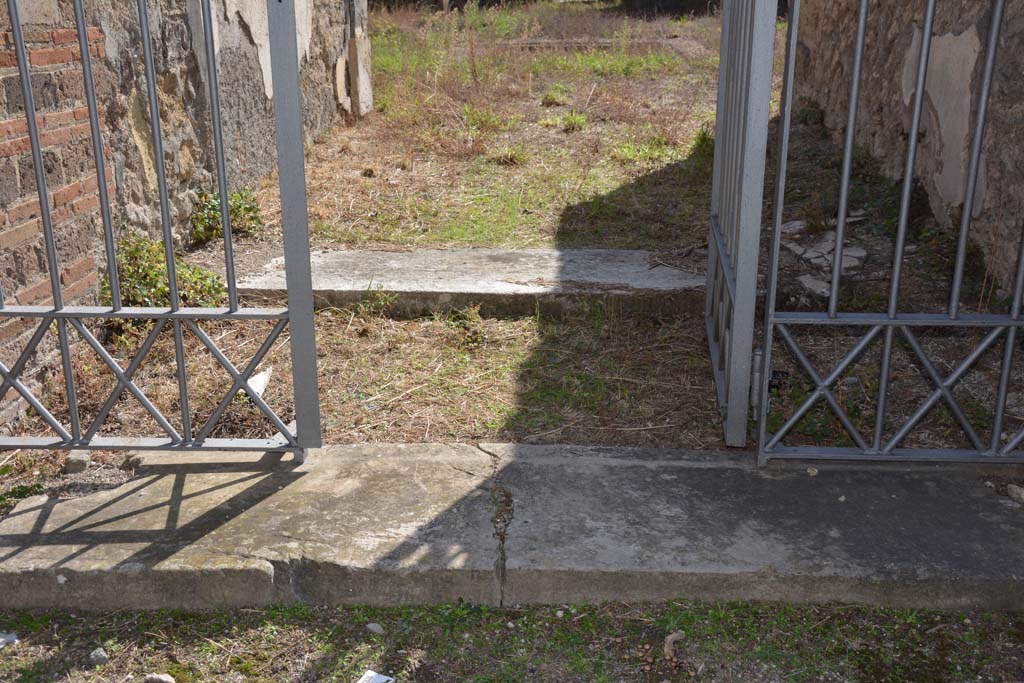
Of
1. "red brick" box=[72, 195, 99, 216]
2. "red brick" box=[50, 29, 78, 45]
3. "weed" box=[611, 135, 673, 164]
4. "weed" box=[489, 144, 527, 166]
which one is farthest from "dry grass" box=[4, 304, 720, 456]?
"weed" box=[611, 135, 673, 164]

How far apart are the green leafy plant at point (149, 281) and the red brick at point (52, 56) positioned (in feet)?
3.01

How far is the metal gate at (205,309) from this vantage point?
262 cm

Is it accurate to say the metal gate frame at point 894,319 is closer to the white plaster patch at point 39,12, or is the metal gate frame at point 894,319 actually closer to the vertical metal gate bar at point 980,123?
the vertical metal gate bar at point 980,123

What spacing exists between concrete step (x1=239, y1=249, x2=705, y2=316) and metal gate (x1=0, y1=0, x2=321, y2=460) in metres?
1.54

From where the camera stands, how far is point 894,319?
9.44ft

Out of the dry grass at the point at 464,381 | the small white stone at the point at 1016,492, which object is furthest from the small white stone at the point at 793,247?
the small white stone at the point at 1016,492

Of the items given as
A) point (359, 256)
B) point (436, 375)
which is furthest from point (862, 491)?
point (359, 256)

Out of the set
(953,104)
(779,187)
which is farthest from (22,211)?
(953,104)

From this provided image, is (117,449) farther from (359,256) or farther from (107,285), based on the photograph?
(359,256)

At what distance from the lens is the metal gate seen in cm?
262

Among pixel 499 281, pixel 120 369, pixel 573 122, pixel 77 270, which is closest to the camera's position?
pixel 120 369

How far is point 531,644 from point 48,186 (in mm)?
2501

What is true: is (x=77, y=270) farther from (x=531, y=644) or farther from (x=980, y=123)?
(x=980, y=123)

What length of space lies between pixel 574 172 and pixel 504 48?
15.9 ft
